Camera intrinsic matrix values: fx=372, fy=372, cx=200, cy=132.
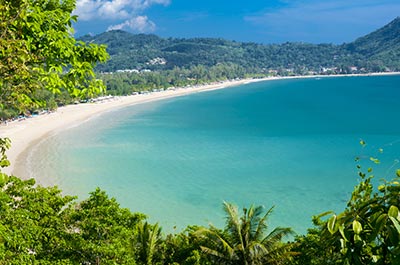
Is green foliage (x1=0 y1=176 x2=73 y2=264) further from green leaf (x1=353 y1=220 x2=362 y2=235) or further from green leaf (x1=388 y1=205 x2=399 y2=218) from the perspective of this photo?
green leaf (x1=388 y1=205 x2=399 y2=218)

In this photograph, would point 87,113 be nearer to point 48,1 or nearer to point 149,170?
point 149,170

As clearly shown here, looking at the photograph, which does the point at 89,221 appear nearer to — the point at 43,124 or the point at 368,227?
the point at 368,227

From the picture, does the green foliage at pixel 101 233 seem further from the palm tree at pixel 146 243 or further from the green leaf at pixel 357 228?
the green leaf at pixel 357 228

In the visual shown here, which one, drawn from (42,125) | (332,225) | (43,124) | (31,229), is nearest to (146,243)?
(31,229)

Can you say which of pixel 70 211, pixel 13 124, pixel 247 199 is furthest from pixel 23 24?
pixel 13 124

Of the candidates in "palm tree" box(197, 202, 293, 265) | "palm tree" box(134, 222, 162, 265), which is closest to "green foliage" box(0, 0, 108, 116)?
"palm tree" box(134, 222, 162, 265)

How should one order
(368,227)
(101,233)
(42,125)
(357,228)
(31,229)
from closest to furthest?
(357,228)
(368,227)
(31,229)
(101,233)
(42,125)

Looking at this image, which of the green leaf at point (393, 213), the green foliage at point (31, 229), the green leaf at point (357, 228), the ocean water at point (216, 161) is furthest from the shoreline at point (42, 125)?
the green leaf at point (393, 213)
